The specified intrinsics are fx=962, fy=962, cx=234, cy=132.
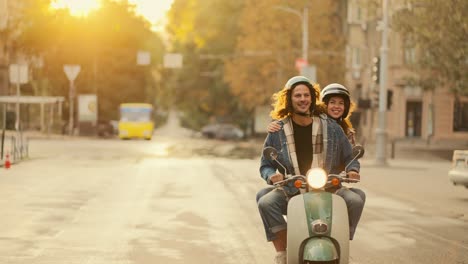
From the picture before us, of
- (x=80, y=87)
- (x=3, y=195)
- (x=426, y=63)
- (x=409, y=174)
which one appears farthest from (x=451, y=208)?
(x=80, y=87)

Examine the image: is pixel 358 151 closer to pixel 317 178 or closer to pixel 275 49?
pixel 317 178

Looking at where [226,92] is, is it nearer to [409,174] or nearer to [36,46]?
[36,46]

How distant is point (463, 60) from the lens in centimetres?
3300

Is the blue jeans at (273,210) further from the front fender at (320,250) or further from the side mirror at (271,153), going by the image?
the front fender at (320,250)

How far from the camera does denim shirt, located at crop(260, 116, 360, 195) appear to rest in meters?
7.72

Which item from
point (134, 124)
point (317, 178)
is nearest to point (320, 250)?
point (317, 178)

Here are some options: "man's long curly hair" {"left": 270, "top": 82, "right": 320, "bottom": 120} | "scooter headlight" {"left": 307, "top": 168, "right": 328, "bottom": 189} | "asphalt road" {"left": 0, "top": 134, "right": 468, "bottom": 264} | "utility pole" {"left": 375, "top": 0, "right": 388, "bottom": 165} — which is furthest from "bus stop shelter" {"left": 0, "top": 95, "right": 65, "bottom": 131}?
"scooter headlight" {"left": 307, "top": 168, "right": 328, "bottom": 189}

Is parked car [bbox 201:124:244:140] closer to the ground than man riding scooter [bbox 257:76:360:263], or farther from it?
closer to the ground

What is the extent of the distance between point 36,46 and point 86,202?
51.7 metres

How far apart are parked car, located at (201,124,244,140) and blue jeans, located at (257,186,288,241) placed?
64.3m

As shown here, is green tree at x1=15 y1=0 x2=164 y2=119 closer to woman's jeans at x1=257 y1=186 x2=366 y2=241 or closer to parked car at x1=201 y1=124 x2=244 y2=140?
parked car at x1=201 y1=124 x2=244 y2=140

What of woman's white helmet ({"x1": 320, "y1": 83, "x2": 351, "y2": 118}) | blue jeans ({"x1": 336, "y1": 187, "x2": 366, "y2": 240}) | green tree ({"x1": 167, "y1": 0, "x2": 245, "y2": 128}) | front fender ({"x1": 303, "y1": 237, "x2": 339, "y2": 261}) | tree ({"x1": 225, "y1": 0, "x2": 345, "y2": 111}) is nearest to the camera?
front fender ({"x1": 303, "y1": 237, "x2": 339, "y2": 261})

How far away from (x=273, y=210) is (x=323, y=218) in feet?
1.94

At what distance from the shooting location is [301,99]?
25.2 feet
